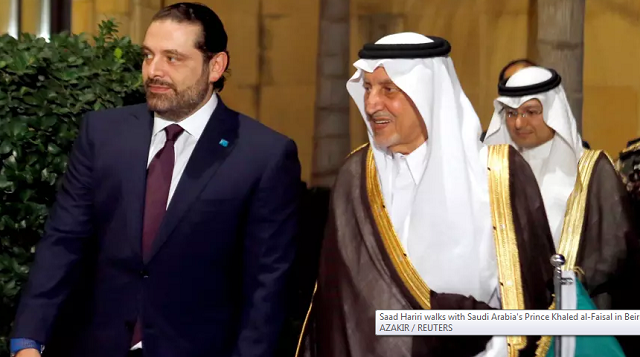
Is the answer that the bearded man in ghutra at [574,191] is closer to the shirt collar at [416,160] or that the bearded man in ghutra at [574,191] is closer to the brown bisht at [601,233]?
the brown bisht at [601,233]

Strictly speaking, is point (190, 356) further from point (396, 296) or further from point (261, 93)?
point (261, 93)

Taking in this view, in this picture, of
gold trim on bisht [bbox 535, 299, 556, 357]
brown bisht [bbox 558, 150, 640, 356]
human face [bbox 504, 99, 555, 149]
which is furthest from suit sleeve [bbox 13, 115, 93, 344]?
human face [bbox 504, 99, 555, 149]

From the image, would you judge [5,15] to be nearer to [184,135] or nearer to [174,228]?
[184,135]

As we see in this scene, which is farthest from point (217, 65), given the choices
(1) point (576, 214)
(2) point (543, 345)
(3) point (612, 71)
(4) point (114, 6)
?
(4) point (114, 6)

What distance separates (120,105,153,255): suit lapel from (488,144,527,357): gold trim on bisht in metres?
1.11

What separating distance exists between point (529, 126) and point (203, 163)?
2153 millimetres

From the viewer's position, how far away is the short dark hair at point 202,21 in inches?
130

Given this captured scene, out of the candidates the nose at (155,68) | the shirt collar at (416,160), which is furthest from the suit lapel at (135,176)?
the shirt collar at (416,160)

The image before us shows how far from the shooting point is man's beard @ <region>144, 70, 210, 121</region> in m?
3.27

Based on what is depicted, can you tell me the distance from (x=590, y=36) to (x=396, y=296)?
5447 mm

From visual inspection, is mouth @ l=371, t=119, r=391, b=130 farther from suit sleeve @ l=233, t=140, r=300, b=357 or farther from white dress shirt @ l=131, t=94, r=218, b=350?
white dress shirt @ l=131, t=94, r=218, b=350

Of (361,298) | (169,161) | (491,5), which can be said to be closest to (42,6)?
(491,5)

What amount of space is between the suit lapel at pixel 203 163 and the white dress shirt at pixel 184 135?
0.03 meters

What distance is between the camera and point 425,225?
3.20m
